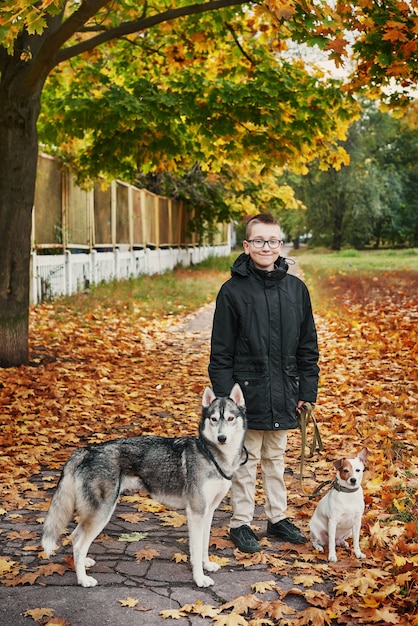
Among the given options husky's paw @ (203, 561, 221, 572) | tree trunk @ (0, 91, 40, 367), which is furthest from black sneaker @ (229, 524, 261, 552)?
tree trunk @ (0, 91, 40, 367)

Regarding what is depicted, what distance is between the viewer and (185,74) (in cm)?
1249

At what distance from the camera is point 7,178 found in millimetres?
9758

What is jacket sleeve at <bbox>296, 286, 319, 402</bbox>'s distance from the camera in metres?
5.01

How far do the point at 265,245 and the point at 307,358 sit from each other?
0.85 metres

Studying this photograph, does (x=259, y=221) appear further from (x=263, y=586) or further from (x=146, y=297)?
(x=146, y=297)

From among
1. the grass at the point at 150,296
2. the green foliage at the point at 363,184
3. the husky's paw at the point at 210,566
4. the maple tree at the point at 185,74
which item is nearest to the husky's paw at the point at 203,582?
the husky's paw at the point at 210,566

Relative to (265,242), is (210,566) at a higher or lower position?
lower

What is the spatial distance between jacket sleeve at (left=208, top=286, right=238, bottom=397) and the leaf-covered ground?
1177 millimetres

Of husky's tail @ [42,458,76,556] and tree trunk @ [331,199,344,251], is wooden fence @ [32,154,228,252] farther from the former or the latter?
tree trunk @ [331,199,344,251]

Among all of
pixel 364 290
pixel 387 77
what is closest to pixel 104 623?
pixel 387 77

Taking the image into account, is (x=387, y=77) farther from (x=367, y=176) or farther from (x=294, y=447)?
(x=367, y=176)

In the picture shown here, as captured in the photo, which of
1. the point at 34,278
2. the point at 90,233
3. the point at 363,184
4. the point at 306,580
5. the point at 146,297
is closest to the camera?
the point at 306,580

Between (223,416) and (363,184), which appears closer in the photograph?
(223,416)

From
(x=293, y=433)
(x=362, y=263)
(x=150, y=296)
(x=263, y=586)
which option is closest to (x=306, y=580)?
(x=263, y=586)
